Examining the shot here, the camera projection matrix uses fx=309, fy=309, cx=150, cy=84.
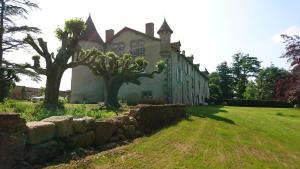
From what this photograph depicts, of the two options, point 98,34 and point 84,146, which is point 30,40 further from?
point 98,34

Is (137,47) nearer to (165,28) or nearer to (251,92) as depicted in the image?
(165,28)

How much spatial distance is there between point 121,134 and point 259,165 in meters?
4.68

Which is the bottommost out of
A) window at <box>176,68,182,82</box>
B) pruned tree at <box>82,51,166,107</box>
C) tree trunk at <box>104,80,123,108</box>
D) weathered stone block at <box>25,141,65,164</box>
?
weathered stone block at <box>25,141,65,164</box>

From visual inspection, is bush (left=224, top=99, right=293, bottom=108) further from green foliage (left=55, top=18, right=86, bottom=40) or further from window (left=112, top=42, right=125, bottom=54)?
green foliage (left=55, top=18, right=86, bottom=40)

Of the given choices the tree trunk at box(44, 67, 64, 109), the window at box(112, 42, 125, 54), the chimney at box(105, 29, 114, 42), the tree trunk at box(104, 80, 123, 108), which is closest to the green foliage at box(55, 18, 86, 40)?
the tree trunk at box(44, 67, 64, 109)

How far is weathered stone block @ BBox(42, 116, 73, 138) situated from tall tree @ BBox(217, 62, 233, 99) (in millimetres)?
74323

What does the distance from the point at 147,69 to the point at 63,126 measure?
96.5ft

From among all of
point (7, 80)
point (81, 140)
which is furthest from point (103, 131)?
point (7, 80)

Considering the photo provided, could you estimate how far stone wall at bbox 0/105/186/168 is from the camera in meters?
6.56

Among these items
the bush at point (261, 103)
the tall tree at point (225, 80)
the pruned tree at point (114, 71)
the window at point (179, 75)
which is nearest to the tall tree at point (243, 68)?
the tall tree at point (225, 80)

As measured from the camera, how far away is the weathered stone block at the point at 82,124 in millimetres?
8845

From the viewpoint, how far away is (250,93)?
245 feet

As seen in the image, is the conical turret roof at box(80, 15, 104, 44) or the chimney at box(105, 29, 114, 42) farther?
the chimney at box(105, 29, 114, 42)

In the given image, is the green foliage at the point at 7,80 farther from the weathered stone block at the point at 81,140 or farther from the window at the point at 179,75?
the window at the point at 179,75
